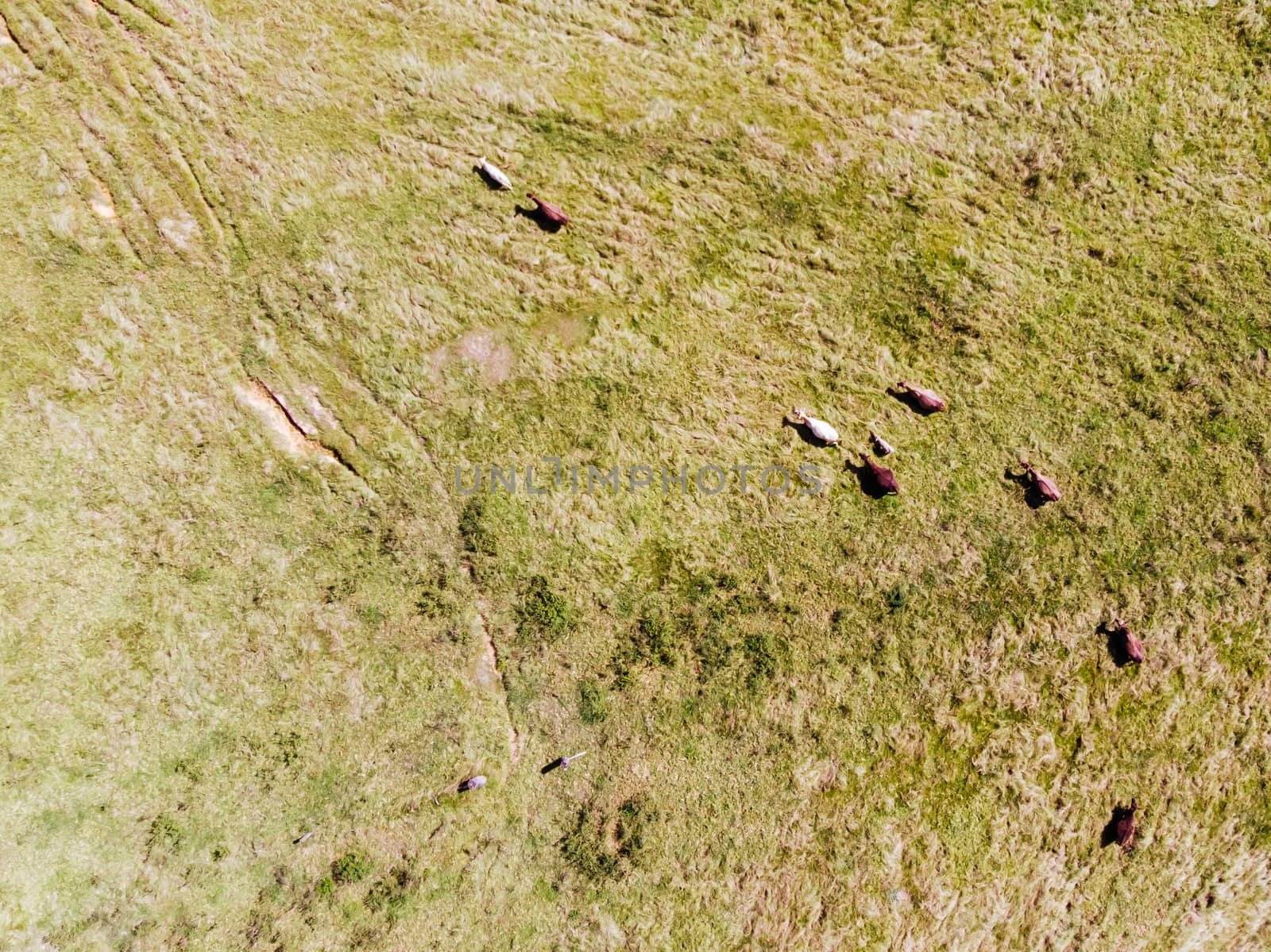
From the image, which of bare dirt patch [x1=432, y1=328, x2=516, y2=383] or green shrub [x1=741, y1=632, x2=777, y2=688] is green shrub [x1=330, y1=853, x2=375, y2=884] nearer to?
green shrub [x1=741, y1=632, x2=777, y2=688]

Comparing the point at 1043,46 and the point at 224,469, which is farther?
the point at 1043,46

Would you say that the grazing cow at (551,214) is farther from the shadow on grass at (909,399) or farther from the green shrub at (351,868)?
the green shrub at (351,868)

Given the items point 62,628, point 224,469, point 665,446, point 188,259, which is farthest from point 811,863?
point 188,259

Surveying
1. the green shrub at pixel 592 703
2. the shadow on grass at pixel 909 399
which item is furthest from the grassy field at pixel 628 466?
the shadow on grass at pixel 909 399

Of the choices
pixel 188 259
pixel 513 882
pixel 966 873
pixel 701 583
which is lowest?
pixel 513 882

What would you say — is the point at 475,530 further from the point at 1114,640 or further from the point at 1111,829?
the point at 1111,829

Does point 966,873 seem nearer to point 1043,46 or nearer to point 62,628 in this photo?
point 1043,46

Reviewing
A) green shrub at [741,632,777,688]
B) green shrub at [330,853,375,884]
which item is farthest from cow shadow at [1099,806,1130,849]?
green shrub at [330,853,375,884]
